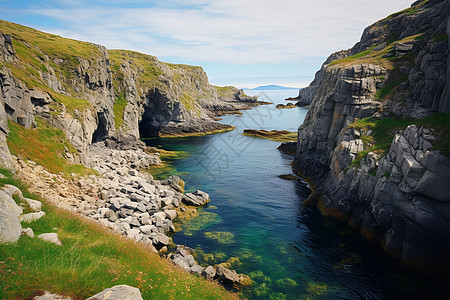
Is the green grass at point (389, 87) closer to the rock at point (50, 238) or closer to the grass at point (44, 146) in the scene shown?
the grass at point (44, 146)

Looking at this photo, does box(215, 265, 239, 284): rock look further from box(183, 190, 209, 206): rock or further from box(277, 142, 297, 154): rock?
box(277, 142, 297, 154): rock

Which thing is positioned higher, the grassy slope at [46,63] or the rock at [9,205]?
the grassy slope at [46,63]

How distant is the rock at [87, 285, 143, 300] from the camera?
27.4 feet

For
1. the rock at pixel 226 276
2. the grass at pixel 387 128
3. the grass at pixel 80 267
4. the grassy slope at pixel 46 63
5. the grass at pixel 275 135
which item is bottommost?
the rock at pixel 226 276

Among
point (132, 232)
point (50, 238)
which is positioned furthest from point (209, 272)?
point (50, 238)

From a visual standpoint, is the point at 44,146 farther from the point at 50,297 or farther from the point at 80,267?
the point at 50,297

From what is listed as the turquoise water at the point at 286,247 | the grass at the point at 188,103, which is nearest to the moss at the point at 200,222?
the turquoise water at the point at 286,247

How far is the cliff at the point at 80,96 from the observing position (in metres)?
28.9

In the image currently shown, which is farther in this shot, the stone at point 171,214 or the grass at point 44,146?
the stone at point 171,214

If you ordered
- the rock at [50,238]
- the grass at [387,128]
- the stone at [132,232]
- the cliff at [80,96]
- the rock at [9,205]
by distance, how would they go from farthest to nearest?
the cliff at [80,96] → the grass at [387,128] → the stone at [132,232] → the rock at [50,238] → the rock at [9,205]

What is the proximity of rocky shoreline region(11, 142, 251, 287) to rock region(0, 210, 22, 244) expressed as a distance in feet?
32.1

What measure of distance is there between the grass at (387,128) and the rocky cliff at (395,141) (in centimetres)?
8

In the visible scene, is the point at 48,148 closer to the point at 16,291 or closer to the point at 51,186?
the point at 51,186

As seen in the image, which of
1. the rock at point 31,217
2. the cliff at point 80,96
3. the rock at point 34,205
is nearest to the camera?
the rock at point 31,217
